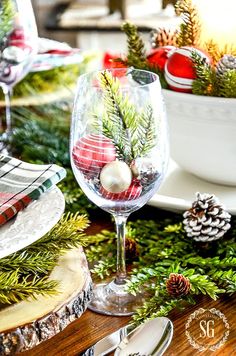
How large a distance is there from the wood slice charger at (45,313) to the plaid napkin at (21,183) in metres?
0.07

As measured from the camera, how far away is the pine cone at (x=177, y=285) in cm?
66

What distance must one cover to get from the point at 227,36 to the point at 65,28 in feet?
5.22

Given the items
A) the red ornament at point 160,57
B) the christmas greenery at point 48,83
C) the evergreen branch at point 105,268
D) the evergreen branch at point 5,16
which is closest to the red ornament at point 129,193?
the evergreen branch at point 105,268

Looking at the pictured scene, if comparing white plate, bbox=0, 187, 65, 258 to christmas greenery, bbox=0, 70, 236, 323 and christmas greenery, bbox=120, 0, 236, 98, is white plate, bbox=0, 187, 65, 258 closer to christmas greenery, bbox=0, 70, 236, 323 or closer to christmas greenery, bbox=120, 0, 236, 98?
christmas greenery, bbox=0, 70, 236, 323

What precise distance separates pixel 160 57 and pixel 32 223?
1.10 ft

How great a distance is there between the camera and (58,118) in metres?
1.11

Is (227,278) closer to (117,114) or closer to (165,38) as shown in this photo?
(117,114)

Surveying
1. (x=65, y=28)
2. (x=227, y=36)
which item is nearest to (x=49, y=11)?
(x=65, y=28)

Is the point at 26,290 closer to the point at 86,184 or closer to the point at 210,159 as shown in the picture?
the point at 86,184

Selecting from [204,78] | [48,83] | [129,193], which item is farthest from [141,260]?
[48,83]

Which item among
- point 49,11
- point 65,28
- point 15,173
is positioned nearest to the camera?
point 15,173

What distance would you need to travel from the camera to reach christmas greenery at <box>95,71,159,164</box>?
25.6 inches

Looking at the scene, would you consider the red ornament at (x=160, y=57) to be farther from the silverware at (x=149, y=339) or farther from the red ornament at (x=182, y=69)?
the silverware at (x=149, y=339)

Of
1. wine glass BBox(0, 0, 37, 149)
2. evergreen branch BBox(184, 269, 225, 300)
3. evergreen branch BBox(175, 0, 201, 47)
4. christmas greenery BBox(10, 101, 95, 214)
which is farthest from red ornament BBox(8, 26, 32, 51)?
evergreen branch BBox(184, 269, 225, 300)
